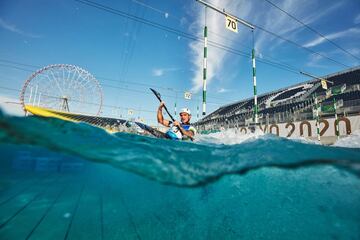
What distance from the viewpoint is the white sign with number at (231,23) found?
838 cm

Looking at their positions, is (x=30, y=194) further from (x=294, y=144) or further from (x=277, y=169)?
(x=294, y=144)

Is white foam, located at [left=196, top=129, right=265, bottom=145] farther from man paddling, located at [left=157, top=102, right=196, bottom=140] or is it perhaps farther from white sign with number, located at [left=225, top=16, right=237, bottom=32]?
white sign with number, located at [left=225, top=16, right=237, bottom=32]

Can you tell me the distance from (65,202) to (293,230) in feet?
18.9

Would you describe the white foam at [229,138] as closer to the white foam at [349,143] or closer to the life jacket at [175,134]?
the life jacket at [175,134]

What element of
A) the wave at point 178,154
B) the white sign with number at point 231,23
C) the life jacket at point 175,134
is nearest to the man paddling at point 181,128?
the life jacket at point 175,134

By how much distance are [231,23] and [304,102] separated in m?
14.2

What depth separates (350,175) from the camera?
11.0 feet

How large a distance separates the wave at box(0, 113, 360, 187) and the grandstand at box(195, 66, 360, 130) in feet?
29.3

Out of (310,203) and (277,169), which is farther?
(310,203)

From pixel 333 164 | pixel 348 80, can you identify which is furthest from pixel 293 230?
pixel 348 80

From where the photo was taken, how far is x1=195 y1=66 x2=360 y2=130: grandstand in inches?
545

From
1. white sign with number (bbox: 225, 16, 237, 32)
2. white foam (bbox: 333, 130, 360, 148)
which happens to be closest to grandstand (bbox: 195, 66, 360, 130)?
white foam (bbox: 333, 130, 360, 148)

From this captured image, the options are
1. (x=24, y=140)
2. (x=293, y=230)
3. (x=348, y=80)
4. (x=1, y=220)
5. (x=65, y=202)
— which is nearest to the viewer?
(x=24, y=140)

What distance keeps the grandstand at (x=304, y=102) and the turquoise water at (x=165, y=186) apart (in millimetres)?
7947
